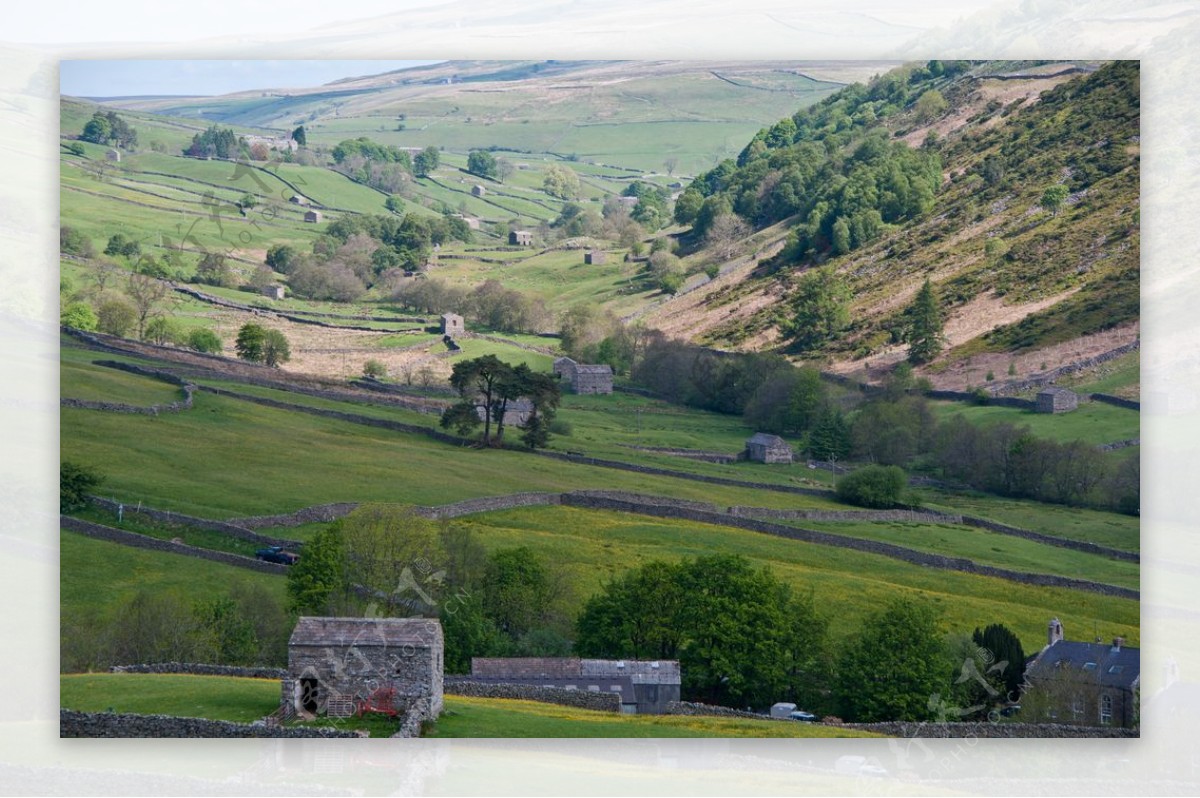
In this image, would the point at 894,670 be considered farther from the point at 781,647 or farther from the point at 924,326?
the point at 924,326

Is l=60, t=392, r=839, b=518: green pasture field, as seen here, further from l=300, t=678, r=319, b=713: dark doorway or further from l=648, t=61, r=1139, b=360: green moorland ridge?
l=300, t=678, r=319, b=713: dark doorway

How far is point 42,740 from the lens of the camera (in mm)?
20109

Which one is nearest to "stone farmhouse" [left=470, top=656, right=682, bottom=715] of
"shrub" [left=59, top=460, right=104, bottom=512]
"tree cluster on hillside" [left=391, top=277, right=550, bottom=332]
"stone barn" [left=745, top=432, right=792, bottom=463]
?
"stone barn" [left=745, top=432, right=792, bottom=463]

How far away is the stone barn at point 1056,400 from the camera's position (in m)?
25.7

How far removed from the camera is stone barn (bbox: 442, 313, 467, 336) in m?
26.5

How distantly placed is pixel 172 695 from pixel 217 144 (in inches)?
426

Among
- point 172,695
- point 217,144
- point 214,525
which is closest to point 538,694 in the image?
point 172,695

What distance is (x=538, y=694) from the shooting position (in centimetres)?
2144

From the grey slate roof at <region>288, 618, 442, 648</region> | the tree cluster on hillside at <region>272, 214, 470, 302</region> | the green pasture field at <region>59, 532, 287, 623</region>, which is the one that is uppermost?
the tree cluster on hillside at <region>272, 214, 470, 302</region>

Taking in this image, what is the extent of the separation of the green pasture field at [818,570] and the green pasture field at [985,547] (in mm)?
330

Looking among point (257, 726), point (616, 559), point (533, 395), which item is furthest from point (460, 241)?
point (257, 726)

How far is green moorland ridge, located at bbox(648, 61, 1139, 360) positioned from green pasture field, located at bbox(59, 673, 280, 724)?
34.9 feet

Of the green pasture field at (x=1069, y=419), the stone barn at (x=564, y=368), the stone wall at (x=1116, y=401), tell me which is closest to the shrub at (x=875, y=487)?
the green pasture field at (x=1069, y=419)

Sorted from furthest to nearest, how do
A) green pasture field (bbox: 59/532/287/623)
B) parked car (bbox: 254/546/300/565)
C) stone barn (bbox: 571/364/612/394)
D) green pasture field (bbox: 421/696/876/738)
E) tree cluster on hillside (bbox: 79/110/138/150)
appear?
stone barn (bbox: 571/364/612/394) → parked car (bbox: 254/546/300/565) → tree cluster on hillside (bbox: 79/110/138/150) → green pasture field (bbox: 59/532/287/623) → green pasture field (bbox: 421/696/876/738)
